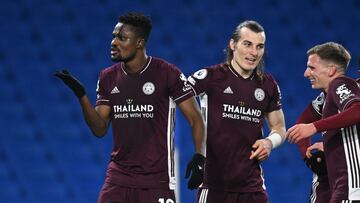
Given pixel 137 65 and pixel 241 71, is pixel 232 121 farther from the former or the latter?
pixel 137 65

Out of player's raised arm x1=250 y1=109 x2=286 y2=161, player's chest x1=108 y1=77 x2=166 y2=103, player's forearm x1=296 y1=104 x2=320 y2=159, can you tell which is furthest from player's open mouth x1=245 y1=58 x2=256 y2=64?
player's chest x1=108 y1=77 x2=166 y2=103

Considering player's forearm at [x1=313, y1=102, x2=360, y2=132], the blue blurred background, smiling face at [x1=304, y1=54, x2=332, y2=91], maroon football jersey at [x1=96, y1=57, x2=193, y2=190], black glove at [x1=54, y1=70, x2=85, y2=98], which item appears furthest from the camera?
the blue blurred background

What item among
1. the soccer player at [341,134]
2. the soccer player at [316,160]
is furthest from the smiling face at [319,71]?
the soccer player at [316,160]

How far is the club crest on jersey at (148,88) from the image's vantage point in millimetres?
4402

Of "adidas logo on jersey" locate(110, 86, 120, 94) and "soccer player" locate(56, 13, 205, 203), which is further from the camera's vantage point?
"adidas logo on jersey" locate(110, 86, 120, 94)

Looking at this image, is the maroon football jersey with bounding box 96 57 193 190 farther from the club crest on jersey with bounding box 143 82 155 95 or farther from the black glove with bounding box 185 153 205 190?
the black glove with bounding box 185 153 205 190

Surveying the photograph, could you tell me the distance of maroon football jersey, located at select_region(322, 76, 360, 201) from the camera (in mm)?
3961

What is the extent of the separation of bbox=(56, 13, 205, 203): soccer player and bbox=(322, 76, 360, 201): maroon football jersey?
68 cm

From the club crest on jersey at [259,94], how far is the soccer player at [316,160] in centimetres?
27

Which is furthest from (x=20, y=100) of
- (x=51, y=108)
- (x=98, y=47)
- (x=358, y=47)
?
(x=358, y=47)

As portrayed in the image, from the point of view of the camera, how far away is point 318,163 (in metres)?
4.52

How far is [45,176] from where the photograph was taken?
25.1 feet

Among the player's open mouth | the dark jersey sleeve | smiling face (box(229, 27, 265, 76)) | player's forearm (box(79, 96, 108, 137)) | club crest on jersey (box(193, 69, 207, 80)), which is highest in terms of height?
smiling face (box(229, 27, 265, 76))

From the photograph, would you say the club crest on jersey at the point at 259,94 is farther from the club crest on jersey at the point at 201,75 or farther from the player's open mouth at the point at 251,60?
the club crest on jersey at the point at 201,75
